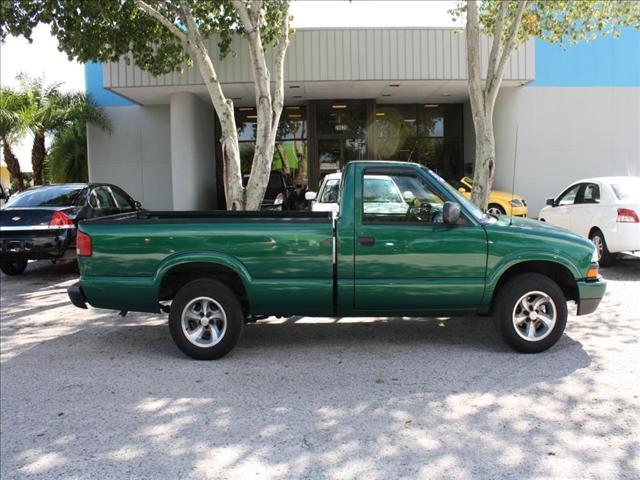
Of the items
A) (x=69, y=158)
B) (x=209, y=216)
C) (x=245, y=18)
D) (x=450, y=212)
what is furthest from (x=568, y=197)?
(x=69, y=158)

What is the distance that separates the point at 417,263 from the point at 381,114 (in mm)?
15893

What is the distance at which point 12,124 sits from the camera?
17562 mm

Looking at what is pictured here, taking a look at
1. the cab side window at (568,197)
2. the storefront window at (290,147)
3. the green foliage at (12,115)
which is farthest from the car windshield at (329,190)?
the green foliage at (12,115)

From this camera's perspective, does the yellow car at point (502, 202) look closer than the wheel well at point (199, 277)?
No

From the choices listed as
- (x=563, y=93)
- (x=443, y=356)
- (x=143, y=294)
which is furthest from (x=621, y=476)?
(x=563, y=93)

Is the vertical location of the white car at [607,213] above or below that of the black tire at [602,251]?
above

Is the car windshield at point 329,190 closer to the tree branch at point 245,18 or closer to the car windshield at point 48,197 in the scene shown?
the tree branch at point 245,18

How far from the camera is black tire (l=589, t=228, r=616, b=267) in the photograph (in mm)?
10352

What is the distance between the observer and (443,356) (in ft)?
18.7

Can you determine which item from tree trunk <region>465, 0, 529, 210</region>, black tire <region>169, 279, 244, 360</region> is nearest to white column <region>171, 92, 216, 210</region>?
tree trunk <region>465, 0, 529, 210</region>

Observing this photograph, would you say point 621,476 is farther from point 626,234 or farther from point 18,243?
point 18,243

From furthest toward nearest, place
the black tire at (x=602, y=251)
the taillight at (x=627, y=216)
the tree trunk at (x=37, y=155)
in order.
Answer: the tree trunk at (x=37, y=155)
the black tire at (x=602, y=251)
the taillight at (x=627, y=216)

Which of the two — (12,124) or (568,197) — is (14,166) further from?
(568,197)

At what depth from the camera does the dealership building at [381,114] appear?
1587 cm
